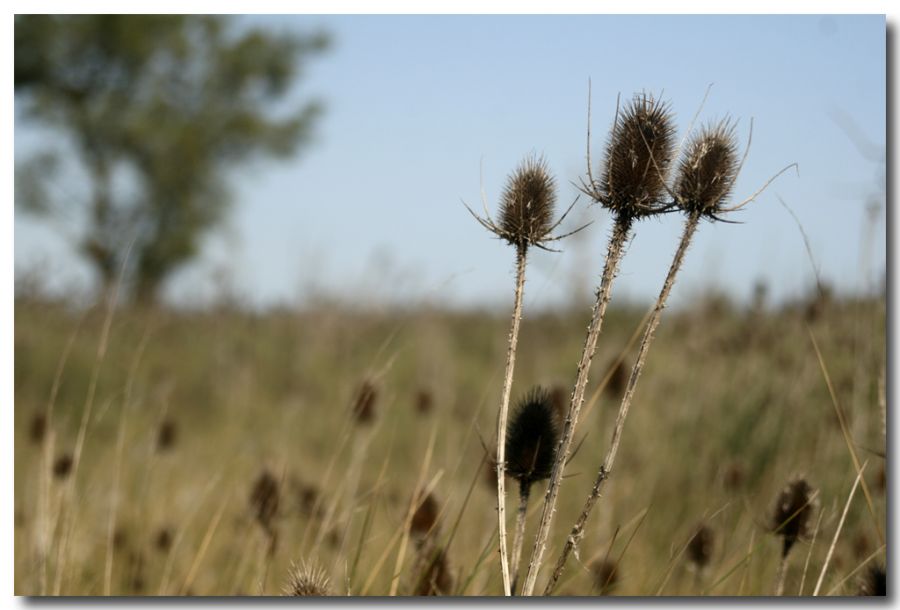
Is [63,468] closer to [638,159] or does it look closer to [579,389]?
[579,389]

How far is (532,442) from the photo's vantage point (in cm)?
171

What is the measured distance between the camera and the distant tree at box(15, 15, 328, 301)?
8.00 metres

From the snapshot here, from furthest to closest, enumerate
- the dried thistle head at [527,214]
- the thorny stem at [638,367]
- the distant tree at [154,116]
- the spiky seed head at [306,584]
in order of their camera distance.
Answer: the distant tree at [154,116] < the spiky seed head at [306,584] < the dried thistle head at [527,214] < the thorny stem at [638,367]

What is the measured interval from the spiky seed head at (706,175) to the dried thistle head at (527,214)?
0.18m

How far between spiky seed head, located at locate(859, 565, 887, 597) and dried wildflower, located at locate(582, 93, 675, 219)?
1490 mm

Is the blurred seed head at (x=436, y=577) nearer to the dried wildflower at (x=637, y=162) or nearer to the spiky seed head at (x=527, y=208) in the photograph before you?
the spiky seed head at (x=527, y=208)

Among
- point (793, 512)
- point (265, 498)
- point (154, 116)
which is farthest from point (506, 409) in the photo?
point (154, 116)

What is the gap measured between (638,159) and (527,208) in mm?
197

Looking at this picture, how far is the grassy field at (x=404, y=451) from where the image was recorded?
9.28ft

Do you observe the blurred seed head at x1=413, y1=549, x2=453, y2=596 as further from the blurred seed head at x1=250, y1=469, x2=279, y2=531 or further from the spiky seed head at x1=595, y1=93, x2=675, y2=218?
the spiky seed head at x1=595, y1=93, x2=675, y2=218

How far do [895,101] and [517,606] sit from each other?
194 centimetres

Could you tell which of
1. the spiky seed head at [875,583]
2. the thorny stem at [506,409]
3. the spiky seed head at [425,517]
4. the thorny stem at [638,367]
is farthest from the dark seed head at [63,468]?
the spiky seed head at [875,583]

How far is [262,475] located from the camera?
3.13 metres
